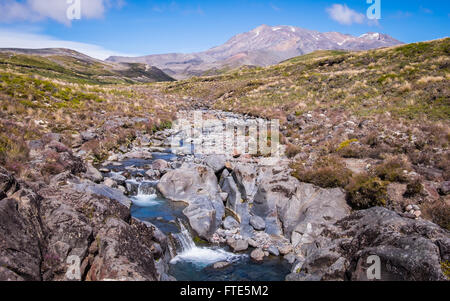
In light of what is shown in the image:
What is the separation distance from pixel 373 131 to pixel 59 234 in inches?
724

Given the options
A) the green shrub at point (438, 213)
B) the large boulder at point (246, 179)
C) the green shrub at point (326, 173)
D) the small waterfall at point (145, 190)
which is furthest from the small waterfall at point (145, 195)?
the green shrub at point (438, 213)

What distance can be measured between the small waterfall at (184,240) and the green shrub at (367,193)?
744cm

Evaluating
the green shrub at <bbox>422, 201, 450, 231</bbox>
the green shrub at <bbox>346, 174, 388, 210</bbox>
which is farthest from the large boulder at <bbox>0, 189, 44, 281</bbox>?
the green shrub at <bbox>422, 201, 450, 231</bbox>

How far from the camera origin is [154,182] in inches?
628

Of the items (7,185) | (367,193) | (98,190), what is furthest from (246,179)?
(7,185)

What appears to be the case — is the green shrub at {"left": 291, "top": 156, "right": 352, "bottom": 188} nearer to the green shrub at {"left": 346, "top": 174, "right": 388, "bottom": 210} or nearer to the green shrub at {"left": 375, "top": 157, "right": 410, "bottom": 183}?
the green shrub at {"left": 346, "top": 174, "right": 388, "bottom": 210}

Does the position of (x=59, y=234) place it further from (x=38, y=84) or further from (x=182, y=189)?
(x=38, y=84)

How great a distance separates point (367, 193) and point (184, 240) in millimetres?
8241

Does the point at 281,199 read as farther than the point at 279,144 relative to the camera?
No

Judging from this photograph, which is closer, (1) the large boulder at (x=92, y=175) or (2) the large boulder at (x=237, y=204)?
(2) the large boulder at (x=237, y=204)

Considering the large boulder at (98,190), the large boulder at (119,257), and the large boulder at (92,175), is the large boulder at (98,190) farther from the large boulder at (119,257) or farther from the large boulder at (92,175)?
the large boulder at (119,257)

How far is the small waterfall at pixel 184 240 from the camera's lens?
10.8 metres

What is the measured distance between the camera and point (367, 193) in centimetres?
1088

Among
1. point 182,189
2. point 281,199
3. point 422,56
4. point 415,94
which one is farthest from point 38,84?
point 422,56
